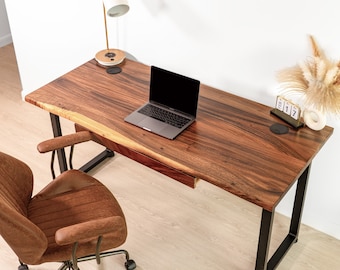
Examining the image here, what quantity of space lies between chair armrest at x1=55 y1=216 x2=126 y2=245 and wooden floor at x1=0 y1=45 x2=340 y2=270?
71 centimetres

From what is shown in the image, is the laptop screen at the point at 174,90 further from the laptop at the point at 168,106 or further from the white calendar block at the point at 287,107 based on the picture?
the white calendar block at the point at 287,107

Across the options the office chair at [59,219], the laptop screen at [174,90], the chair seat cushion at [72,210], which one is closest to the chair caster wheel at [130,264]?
the office chair at [59,219]

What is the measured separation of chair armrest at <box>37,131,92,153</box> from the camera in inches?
95.0

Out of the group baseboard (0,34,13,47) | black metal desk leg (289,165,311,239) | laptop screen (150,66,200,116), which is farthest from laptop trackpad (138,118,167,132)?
baseboard (0,34,13,47)

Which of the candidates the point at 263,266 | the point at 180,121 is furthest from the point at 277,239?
the point at 180,121

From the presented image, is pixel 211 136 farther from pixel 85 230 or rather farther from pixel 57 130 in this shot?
pixel 57 130

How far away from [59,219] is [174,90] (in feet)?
2.68

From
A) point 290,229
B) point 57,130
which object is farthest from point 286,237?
point 57,130

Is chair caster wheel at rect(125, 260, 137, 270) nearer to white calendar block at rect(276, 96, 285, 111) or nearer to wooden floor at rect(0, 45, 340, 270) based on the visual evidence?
wooden floor at rect(0, 45, 340, 270)

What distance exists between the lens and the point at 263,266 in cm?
240

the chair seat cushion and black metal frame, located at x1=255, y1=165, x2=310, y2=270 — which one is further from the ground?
the chair seat cushion

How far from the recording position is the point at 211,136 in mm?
2424

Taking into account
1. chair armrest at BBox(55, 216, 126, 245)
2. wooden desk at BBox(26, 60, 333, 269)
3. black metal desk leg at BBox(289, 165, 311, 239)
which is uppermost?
wooden desk at BBox(26, 60, 333, 269)

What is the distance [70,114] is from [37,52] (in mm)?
1317
